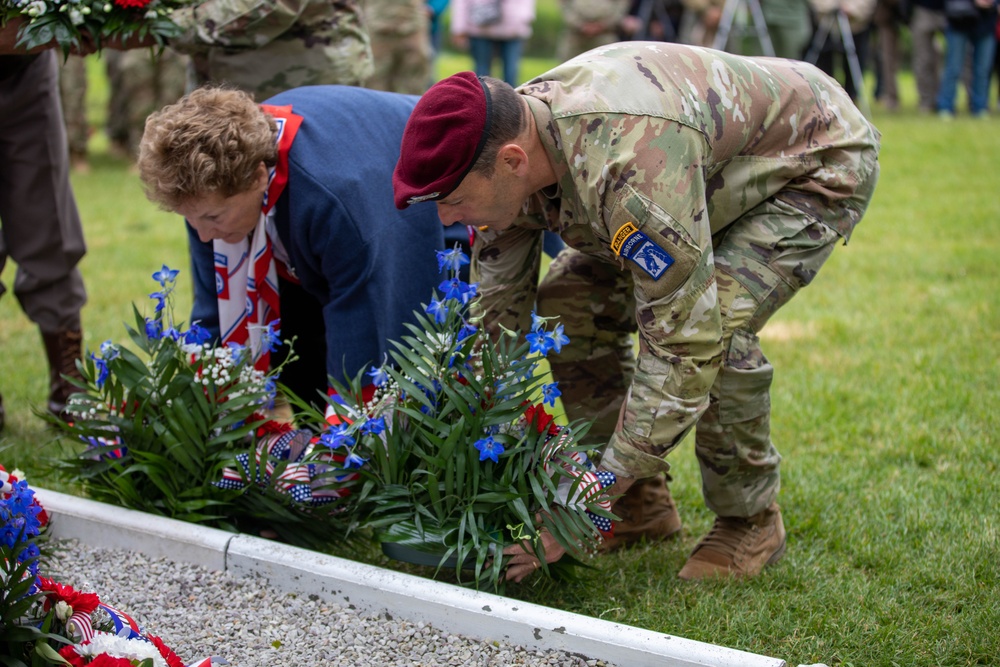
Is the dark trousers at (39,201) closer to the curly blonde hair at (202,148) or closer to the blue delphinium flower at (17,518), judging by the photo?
the curly blonde hair at (202,148)

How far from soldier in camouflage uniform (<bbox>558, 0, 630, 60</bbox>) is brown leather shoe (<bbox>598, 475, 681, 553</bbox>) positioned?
8.16 metres

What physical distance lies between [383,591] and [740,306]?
1.21 m

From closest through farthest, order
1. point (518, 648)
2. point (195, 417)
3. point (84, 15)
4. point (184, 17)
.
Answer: point (518, 648), point (195, 417), point (84, 15), point (184, 17)

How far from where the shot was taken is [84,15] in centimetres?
368

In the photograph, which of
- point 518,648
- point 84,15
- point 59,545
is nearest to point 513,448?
point 518,648

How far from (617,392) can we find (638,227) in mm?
1022

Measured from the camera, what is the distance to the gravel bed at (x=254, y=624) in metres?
2.71

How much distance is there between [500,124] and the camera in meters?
2.52

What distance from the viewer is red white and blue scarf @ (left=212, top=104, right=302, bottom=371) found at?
3230 millimetres

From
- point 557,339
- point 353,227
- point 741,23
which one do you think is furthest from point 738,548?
point 741,23

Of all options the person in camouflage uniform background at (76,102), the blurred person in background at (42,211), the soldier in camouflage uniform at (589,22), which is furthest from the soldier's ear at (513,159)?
the soldier in camouflage uniform at (589,22)

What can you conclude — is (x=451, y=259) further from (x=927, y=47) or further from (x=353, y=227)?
(x=927, y=47)

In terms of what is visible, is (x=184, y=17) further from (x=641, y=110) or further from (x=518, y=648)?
(x=518, y=648)

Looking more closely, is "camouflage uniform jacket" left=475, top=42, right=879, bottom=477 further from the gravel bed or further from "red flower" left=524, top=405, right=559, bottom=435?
the gravel bed
